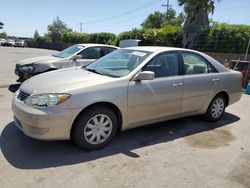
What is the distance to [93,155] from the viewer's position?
3830mm

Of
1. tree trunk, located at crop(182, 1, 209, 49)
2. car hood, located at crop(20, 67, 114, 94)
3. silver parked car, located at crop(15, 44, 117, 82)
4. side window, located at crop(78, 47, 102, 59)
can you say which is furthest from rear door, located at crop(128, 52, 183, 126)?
tree trunk, located at crop(182, 1, 209, 49)

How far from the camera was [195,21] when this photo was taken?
17.8 meters

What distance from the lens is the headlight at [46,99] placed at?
3.57 metres

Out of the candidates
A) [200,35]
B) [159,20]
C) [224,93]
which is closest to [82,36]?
[200,35]

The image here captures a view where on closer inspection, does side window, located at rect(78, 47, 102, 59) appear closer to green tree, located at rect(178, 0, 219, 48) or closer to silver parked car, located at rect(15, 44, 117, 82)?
silver parked car, located at rect(15, 44, 117, 82)

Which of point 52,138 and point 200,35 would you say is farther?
point 200,35

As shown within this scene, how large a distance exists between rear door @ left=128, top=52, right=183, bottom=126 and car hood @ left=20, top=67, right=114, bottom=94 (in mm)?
545

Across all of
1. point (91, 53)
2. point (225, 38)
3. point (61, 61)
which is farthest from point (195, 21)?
point (61, 61)

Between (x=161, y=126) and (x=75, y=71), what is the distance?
197 cm

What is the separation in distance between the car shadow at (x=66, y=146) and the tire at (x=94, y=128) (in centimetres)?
13

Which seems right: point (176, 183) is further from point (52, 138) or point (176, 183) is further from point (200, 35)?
point (200, 35)

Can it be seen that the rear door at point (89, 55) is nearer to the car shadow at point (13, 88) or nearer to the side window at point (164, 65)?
the car shadow at point (13, 88)

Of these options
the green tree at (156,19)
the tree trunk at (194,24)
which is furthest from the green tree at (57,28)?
the tree trunk at (194,24)

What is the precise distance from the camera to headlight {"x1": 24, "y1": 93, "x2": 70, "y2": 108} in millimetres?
3568
